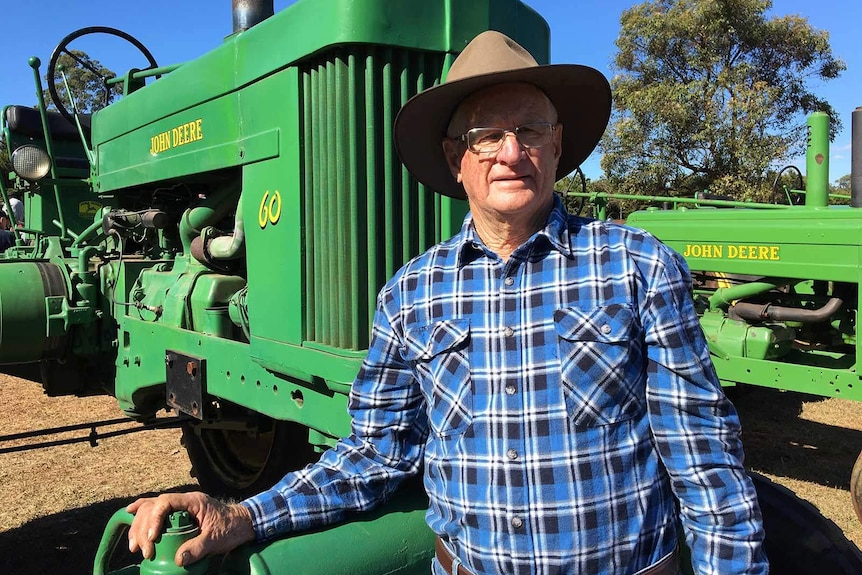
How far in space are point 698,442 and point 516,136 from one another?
62 cm

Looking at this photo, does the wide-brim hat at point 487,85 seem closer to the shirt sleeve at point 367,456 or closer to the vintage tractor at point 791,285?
the shirt sleeve at point 367,456

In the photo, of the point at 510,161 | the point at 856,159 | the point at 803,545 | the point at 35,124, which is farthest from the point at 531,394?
the point at 35,124

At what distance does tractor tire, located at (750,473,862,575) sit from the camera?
6.90 ft

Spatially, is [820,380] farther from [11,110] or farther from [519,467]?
[11,110]

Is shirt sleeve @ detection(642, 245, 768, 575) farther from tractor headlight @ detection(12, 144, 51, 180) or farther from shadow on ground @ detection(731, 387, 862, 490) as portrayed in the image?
tractor headlight @ detection(12, 144, 51, 180)

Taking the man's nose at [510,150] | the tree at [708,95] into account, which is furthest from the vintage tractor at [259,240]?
the tree at [708,95]

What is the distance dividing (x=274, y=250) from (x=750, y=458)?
4372 mm

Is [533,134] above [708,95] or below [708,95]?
below

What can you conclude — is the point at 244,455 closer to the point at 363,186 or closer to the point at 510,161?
the point at 363,186

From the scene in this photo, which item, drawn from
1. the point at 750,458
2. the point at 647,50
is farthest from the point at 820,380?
the point at 647,50

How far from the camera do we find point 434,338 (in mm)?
1417

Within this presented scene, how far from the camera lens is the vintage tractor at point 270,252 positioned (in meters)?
2.10

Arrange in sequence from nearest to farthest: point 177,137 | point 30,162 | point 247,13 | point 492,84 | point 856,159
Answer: point 492,84
point 247,13
point 177,137
point 30,162
point 856,159

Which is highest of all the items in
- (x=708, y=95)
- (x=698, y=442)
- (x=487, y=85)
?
(x=708, y=95)
